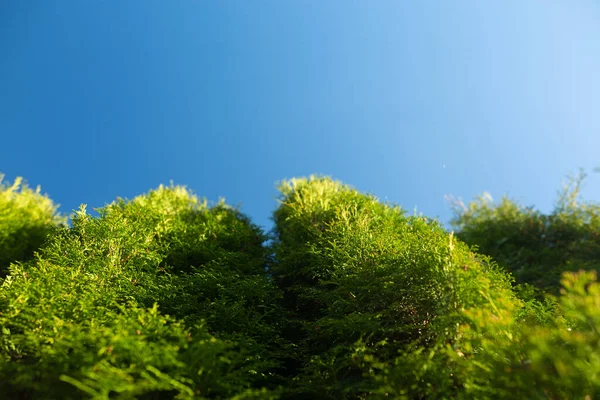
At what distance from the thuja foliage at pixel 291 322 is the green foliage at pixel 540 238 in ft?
7.58

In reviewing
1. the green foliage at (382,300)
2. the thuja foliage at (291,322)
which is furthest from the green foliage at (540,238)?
the green foliage at (382,300)

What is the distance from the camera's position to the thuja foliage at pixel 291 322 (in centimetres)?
555

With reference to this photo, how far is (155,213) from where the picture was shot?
1554 centimetres

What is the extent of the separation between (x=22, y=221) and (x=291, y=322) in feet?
54.2

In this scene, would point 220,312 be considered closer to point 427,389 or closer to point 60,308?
point 60,308

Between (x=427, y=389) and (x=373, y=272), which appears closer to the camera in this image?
(x=427, y=389)

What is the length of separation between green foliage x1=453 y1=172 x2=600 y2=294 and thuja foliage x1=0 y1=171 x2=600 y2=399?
90.9 inches

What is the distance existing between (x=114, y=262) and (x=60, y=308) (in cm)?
313

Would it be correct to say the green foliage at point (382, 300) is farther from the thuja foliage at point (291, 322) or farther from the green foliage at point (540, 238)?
the green foliage at point (540, 238)

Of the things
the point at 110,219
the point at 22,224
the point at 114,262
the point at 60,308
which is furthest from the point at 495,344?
the point at 22,224

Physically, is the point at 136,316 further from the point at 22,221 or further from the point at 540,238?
the point at 540,238

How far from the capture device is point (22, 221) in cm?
1995

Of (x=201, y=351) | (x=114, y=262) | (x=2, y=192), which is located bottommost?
(x=201, y=351)

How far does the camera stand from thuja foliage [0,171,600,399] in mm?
5547
